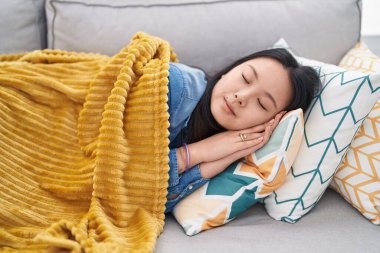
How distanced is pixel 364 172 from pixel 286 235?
30cm

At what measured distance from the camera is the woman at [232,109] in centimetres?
110

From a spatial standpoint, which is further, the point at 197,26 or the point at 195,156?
the point at 197,26

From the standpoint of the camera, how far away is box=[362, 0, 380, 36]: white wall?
5.82 ft

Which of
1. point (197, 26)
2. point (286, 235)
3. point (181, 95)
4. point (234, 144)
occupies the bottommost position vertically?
point (286, 235)

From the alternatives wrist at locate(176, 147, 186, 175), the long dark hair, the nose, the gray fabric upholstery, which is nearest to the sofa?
the long dark hair

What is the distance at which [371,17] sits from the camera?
1.79 metres

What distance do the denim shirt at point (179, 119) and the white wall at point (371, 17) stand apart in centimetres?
113

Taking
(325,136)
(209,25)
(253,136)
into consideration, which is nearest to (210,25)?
(209,25)

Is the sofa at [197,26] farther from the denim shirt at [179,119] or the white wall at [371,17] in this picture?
the white wall at [371,17]

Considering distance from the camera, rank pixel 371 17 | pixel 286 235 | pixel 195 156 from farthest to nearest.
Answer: pixel 371 17 → pixel 195 156 → pixel 286 235

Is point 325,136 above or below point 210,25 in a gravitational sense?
below

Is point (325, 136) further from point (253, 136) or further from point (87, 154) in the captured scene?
point (87, 154)

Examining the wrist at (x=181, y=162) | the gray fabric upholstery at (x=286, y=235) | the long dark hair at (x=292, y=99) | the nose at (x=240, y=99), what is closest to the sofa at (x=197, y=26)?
the long dark hair at (x=292, y=99)

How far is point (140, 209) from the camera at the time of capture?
40.9 inches
